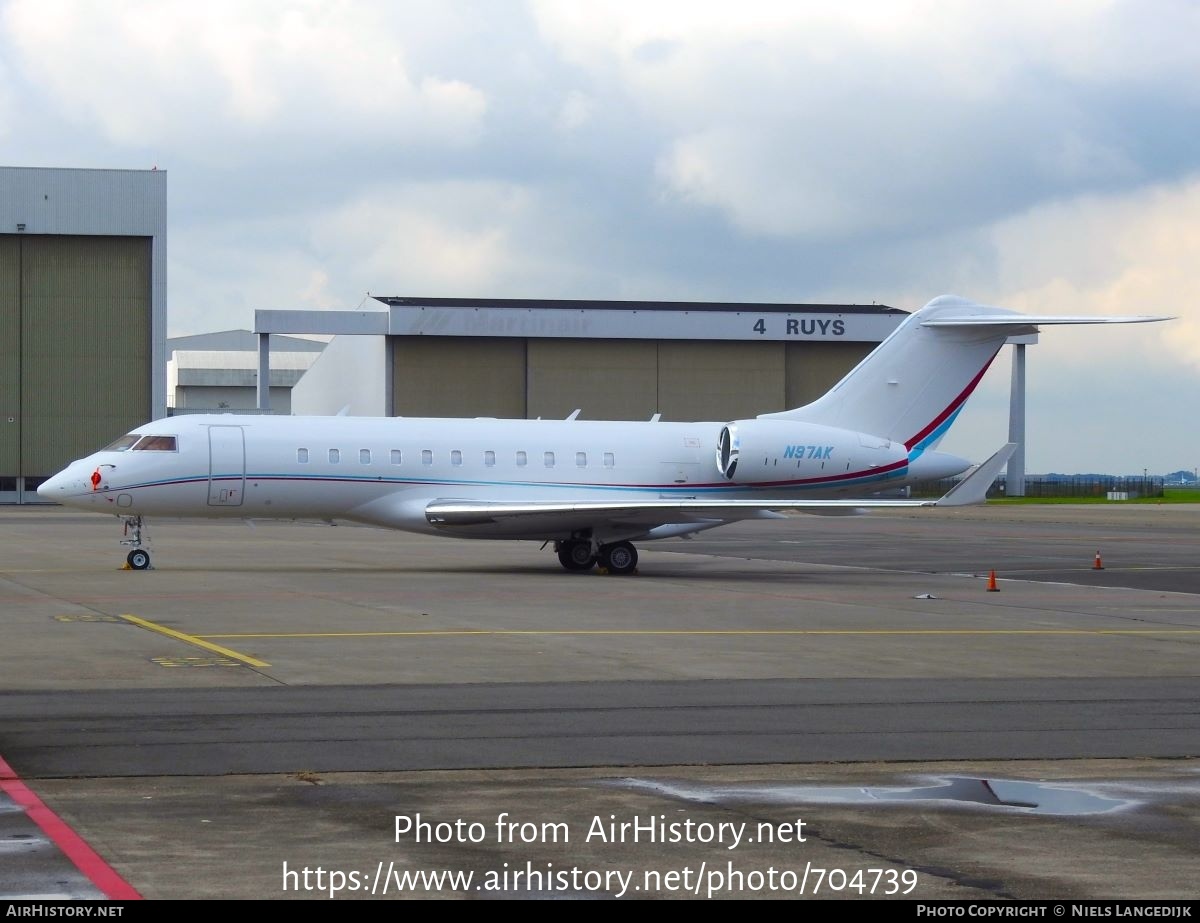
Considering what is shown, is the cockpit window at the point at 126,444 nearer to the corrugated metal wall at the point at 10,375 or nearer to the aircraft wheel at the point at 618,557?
the aircraft wheel at the point at 618,557

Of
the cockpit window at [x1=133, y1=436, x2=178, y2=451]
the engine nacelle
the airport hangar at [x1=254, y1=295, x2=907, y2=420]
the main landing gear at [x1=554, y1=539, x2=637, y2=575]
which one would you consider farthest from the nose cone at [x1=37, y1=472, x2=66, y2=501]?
the airport hangar at [x1=254, y1=295, x2=907, y2=420]

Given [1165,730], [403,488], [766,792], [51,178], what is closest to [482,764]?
[766,792]

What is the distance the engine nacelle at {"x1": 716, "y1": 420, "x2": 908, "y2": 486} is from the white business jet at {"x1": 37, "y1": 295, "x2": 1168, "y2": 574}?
0.10ft

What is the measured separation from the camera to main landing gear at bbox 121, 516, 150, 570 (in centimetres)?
2933

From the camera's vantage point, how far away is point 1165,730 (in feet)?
40.8

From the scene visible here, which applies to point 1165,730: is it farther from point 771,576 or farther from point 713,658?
point 771,576

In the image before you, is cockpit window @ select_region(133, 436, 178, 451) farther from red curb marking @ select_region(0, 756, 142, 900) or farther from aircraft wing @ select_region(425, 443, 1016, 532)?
red curb marking @ select_region(0, 756, 142, 900)

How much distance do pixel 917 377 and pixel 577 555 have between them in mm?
8148

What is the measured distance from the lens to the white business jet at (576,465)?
2916cm

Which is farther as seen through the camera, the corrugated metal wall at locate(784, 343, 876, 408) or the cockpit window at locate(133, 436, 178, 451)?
the corrugated metal wall at locate(784, 343, 876, 408)

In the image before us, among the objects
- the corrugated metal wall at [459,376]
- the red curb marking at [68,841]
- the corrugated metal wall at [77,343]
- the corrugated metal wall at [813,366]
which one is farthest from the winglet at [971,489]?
the corrugated metal wall at [813,366]

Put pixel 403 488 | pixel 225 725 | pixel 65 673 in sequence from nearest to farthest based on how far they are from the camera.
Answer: pixel 225 725 → pixel 65 673 → pixel 403 488

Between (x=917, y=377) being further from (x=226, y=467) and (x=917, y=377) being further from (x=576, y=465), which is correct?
(x=226, y=467)

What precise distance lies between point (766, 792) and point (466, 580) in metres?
18.9
